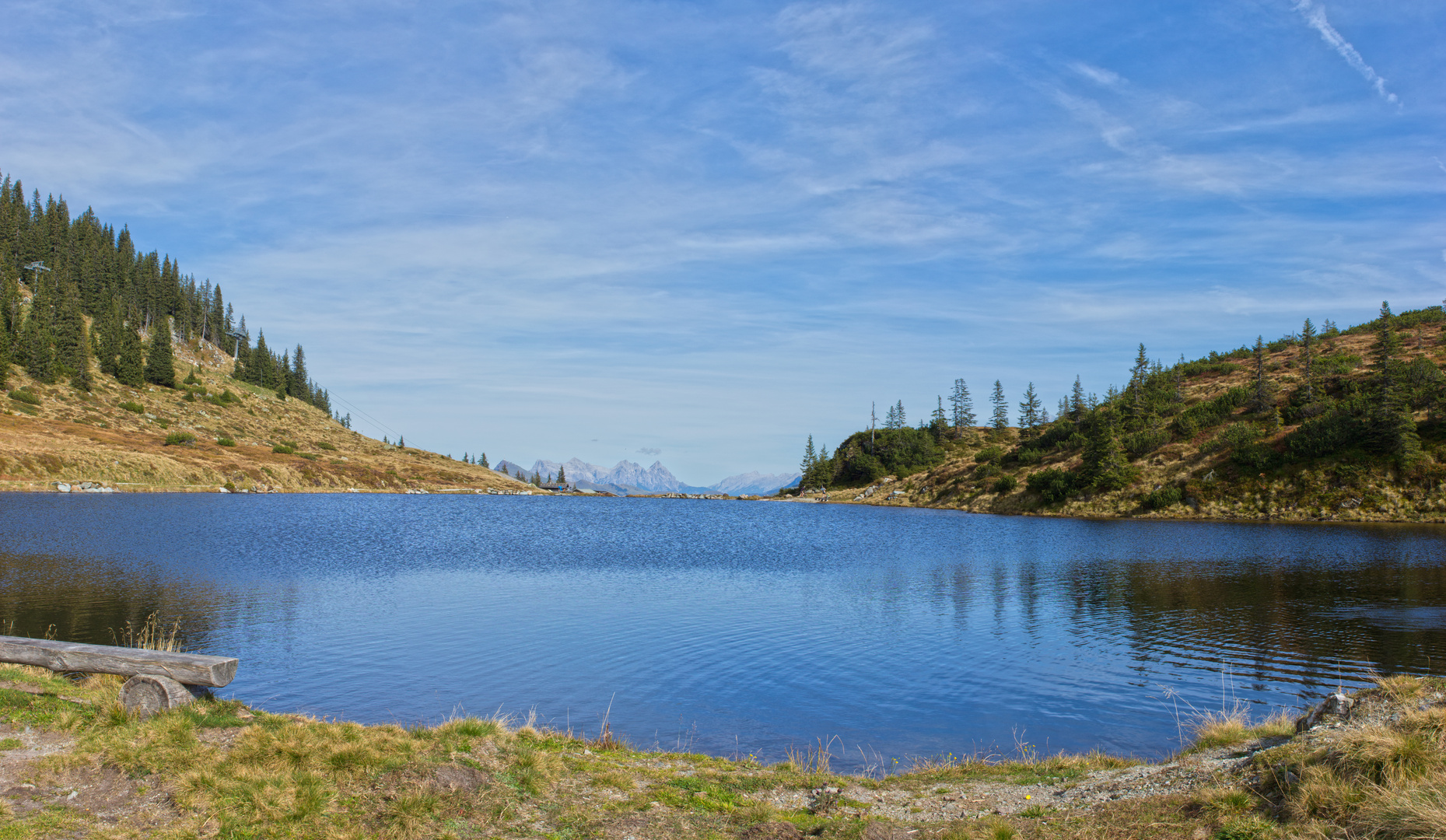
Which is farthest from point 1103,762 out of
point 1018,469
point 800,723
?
point 1018,469

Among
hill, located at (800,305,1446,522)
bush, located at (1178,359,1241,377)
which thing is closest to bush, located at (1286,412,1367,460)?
hill, located at (800,305,1446,522)

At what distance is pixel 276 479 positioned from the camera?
13950cm

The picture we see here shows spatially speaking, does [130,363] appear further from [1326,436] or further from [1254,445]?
[1326,436]

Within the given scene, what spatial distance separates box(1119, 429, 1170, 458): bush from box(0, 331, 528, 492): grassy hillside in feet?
486

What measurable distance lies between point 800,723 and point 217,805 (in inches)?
542

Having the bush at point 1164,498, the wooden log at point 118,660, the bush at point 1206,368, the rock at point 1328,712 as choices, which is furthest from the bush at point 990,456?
the wooden log at point 118,660

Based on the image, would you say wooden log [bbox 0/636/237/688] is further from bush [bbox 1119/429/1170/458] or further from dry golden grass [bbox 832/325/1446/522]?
bush [bbox 1119/429/1170/458]

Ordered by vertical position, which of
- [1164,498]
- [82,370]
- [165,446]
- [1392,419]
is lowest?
[1164,498]

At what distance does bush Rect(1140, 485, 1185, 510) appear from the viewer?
10669 centimetres

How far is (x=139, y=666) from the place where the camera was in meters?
14.9

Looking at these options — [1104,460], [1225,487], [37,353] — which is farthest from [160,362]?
[1225,487]

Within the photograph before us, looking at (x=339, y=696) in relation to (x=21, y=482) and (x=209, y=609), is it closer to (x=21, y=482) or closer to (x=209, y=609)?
(x=209, y=609)

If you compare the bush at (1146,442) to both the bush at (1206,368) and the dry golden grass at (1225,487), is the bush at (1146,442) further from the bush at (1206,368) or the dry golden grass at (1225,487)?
the bush at (1206,368)

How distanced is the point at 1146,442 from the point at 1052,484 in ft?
52.5
